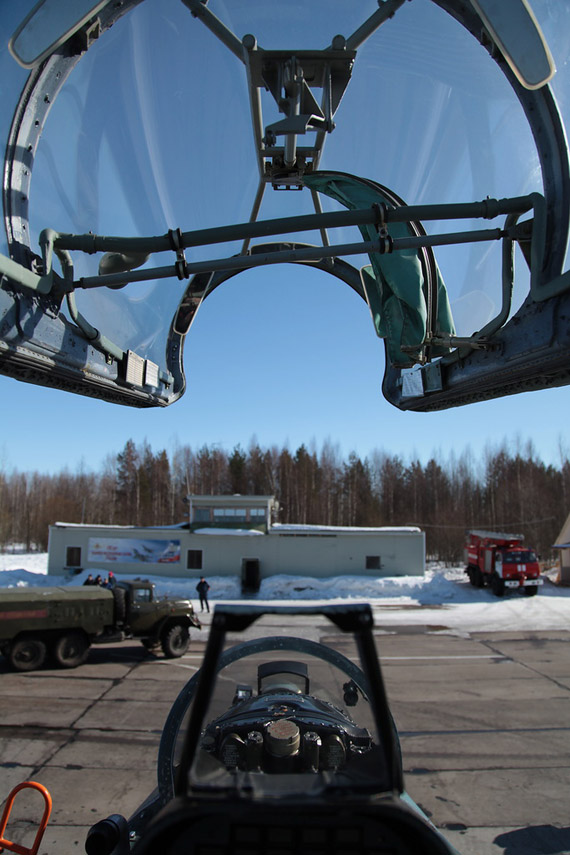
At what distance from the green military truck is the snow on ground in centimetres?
685

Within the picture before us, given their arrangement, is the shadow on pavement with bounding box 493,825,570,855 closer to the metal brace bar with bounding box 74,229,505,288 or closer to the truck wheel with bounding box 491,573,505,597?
the metal brace bar with bounding box 74,229,505,288

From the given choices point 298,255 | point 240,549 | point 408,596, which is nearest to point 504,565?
point 408,596

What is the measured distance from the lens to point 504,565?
65.3ft

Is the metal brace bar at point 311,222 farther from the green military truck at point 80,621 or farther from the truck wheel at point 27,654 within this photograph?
the truck wheel at point 27,654

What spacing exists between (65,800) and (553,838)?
15.3 ft

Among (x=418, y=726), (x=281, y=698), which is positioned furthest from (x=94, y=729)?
(x=281, y=698)

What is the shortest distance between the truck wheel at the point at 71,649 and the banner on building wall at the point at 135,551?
41.7 ft

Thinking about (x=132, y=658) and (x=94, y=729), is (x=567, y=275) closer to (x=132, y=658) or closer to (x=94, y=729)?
(x=94, y=729)

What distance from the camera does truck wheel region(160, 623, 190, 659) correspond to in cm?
1162

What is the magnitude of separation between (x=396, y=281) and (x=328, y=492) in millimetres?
45200

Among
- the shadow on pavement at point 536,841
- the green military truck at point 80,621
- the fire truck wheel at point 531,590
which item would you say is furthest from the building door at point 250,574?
the shadow on pavement at point 536,841

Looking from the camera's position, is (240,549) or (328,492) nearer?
(240,549)

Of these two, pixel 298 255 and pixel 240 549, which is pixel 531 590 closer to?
pixel 240 549

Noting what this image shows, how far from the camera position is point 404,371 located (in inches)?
173
